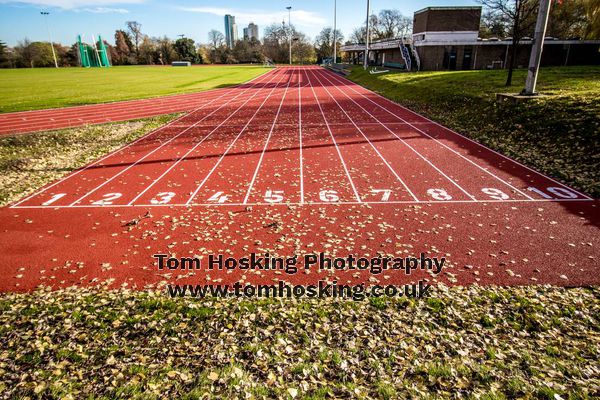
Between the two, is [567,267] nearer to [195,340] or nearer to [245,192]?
[195,340]

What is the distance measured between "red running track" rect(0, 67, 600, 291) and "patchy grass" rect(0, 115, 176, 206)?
851mm

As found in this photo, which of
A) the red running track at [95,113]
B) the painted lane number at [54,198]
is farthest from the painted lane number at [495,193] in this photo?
the red running track at [95,113]

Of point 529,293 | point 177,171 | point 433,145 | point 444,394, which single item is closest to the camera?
point 444,394

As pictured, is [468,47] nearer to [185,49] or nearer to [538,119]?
[538,119]

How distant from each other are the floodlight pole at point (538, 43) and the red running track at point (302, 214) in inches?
194

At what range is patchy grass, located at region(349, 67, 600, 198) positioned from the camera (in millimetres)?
12211

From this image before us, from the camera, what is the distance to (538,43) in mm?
16422

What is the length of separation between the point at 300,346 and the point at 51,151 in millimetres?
15751

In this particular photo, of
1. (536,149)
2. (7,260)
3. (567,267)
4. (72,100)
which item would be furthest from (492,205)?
(72,100)

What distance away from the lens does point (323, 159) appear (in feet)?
45.2

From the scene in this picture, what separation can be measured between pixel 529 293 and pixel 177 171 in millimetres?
11101

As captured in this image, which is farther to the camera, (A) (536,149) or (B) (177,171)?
(A) (536,149)

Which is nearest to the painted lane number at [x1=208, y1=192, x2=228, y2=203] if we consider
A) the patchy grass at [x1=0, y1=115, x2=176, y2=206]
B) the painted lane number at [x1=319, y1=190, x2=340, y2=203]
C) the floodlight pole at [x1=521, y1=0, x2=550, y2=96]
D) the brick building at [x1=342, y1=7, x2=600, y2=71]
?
the painted lane number at [x1=319, y1=190, x2=340, y2=203]

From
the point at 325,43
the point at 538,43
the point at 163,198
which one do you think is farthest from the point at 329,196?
the point at 325,43
